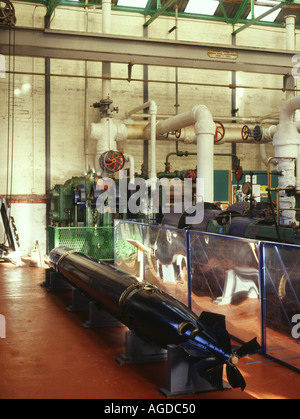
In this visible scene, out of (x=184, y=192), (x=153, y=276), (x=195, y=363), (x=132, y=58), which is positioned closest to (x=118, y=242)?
(x=153, y=276)

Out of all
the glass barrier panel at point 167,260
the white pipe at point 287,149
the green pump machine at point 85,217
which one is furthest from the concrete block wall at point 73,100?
the glass barrier panel at point 167,260

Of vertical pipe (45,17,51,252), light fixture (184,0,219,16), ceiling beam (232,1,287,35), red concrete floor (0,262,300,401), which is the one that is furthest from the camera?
light fixture (184,0,219,16)

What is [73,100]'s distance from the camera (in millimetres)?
13734

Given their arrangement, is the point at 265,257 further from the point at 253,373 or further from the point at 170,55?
the point at 170,55

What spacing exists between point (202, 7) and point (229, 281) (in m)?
10.7

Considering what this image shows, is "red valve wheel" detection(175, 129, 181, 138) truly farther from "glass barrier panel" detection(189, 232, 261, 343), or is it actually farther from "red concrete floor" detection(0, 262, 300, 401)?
"red concrete floor" detection(0, 262, 300, 401)

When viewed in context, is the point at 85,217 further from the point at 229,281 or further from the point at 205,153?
the point at 229,281

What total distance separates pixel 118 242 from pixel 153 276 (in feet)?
6.93

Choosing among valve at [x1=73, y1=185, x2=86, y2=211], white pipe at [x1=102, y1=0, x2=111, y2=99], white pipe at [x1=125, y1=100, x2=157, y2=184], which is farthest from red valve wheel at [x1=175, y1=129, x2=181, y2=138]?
valve at [x1=73, y1=185, x2=86, y2=211]

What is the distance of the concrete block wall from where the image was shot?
523 inches

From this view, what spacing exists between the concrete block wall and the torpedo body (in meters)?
7.96

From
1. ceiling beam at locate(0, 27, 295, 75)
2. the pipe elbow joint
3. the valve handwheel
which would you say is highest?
ceiling beam at locate(0, 27, 295, 75)

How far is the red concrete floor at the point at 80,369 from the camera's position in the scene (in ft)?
13.4

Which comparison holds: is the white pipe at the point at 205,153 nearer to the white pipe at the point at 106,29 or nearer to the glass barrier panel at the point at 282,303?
the white pipe at the point at 106,29
